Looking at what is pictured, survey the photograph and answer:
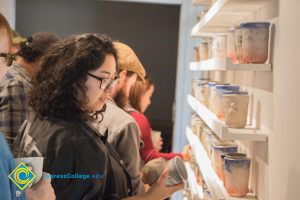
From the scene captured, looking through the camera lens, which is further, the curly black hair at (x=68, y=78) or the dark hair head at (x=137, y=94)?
the dark hair head at (x=137, y=94)

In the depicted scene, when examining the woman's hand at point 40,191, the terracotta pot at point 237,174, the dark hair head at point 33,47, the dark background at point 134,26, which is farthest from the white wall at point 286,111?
the dark hair head at point 33,47

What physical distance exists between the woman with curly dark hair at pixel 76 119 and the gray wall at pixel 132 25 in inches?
24.1

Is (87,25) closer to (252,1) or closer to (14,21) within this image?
(14,21)

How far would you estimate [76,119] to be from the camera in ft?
5.07

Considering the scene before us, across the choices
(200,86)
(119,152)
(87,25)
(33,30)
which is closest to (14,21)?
(33,30)

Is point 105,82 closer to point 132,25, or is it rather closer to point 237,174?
point 237,174

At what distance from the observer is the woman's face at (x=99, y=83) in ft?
5.13

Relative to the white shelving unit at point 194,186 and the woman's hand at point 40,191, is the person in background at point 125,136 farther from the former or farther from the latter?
the woman's hand at point 40,191

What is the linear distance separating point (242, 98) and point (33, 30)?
2381 mm

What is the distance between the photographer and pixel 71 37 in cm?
165

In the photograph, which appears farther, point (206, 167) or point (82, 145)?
point (206, 167)

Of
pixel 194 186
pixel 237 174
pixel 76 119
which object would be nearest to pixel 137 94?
pixel 194 186

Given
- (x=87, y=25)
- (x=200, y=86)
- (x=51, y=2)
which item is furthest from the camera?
(x=87, y=25)

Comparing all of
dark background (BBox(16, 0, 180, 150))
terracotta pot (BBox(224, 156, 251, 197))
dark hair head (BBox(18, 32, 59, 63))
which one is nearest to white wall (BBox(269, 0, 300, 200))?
terracotta pot (BBox(224, 156, 251, 197))
